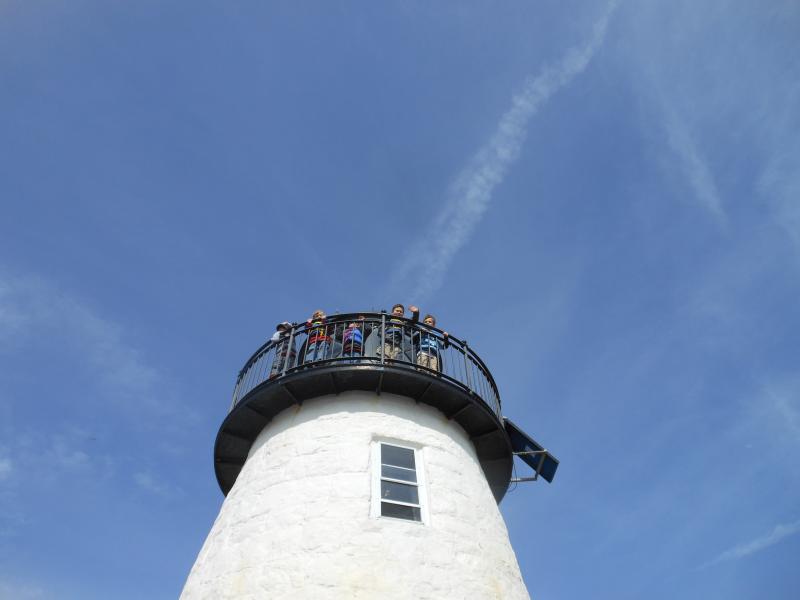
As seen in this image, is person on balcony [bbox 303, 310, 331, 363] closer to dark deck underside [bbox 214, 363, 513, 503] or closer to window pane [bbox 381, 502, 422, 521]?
dark deck underside [bbox 214, 363, 513, 503]

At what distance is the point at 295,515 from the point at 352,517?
836mm

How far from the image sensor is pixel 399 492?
8.16m

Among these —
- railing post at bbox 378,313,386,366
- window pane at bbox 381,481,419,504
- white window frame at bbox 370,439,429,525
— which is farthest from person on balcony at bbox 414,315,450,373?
window pane at bbox 381,481,419,504

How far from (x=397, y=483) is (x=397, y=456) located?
0.57 m

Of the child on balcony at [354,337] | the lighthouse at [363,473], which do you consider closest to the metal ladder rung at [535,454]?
the lighthouse at [363,473]

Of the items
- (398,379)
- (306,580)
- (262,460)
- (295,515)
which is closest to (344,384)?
(398,379)

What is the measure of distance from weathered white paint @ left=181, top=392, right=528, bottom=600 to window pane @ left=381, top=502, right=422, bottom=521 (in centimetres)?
20

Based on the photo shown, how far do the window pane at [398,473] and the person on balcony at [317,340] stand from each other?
2457mm

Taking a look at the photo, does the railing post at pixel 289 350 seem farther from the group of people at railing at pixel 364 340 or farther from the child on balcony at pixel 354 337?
the child on balcony at pixel 354 337

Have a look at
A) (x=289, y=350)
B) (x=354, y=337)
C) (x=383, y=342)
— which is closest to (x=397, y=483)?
(x=383, y=342)

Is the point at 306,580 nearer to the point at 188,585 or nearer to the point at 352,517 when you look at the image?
the point at 352,517

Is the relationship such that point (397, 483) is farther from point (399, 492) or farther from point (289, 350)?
point (289, 350)

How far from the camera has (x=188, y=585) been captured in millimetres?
7840

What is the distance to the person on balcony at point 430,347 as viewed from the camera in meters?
10.5
